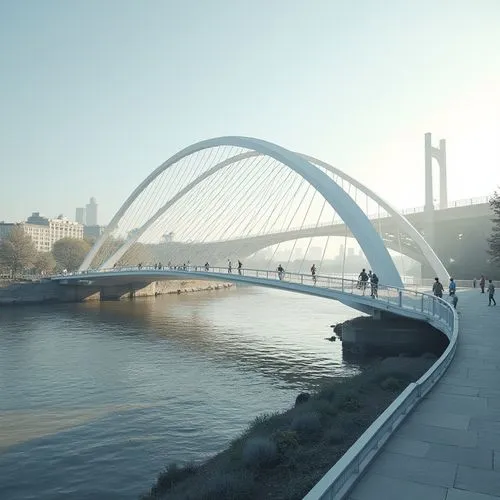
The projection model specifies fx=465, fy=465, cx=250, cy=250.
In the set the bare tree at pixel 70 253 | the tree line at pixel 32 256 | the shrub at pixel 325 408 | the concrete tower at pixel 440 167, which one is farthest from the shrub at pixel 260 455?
the bare tree at pixel 70 253

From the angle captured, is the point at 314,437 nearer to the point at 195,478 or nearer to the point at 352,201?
the point at 195,478

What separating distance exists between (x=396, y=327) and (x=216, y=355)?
923 centimetres

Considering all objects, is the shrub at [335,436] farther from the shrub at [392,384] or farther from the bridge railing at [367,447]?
the shrub at [392,384]

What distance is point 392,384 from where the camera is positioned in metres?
13.1

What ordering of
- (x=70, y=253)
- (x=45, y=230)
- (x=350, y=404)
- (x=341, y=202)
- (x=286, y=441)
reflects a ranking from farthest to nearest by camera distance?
(x=45, y=230)
(x=70, y=253)
(x=341, y=202)
(x=350, y=404)
(x=286, y=441)

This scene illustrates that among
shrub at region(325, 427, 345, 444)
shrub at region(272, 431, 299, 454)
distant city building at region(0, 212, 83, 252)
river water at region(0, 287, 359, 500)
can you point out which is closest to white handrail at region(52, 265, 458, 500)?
shrub at region(325, 427, 345, 444)

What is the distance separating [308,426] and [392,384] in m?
4.72

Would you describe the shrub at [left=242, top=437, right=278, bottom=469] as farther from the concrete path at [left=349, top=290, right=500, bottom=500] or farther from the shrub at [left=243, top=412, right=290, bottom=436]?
the shrub at [left=243, top=412, right=290, bottom=436]

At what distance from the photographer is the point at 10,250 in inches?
2645

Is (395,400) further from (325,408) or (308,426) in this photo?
(325,408)

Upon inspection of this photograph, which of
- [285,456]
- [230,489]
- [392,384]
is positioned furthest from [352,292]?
[230,489]

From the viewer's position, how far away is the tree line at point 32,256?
221 ft

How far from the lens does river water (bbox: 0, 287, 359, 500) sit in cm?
1052

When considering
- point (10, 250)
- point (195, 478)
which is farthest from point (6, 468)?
point (10, 250)
